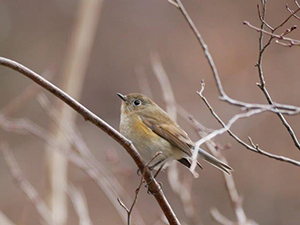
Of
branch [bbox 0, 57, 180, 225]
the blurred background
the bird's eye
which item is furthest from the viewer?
the blurred background

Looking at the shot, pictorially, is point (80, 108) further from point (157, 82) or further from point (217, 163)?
point (157, 82)

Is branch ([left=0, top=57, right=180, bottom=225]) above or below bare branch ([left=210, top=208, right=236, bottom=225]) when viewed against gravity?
above

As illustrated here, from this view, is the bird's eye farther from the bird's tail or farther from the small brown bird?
the bird's tail

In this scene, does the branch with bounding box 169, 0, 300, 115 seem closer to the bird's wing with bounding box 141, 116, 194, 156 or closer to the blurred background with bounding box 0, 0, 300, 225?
the bird's wing with bounding box 141, 116, 194, 156

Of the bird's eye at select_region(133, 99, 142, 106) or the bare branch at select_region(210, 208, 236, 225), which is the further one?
the bird's eye at select_region(133, 99, 142, 106)

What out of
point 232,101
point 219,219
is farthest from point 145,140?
point 232,101

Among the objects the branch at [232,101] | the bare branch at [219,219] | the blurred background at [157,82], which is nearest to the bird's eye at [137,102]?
the bare branch at [219,219]

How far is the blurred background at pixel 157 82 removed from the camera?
750 centimetres

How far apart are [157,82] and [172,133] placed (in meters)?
5.01

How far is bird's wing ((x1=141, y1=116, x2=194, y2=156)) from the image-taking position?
3484 mm

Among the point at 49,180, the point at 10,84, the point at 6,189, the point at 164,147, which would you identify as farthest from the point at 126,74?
the point at 164,147

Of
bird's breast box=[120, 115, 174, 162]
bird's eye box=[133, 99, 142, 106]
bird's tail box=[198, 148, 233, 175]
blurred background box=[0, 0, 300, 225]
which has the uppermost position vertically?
blurred background box=[0, 0, 300, 225]

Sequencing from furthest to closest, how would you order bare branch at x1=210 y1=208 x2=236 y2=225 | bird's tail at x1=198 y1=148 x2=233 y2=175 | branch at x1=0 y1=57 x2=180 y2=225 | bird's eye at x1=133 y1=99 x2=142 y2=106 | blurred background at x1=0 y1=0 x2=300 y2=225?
blurred background at x1=0 y1=0 x2=300 y2=225 → bird's eye at x1=133 y1=99 x2=142 y2=106 → bare branch at x1=210 y1=208 x2=236 y2=225 → bird's tail at x1=198 y1=148 x2=233 y2=175 → branch at x1=0 y1=57 x2=180 y2=225

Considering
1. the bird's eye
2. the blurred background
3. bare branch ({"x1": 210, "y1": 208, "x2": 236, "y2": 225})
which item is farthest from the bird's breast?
the blurred background
